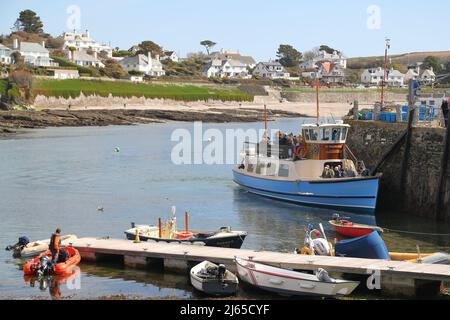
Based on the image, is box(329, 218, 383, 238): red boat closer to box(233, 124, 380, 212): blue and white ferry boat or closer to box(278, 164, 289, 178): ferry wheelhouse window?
box(233, 124, 380, 212): blue and white ferry boat

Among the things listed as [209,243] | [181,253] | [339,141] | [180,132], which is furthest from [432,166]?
[180,132]

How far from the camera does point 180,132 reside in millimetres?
88875

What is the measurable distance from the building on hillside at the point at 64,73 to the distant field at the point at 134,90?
6.23m

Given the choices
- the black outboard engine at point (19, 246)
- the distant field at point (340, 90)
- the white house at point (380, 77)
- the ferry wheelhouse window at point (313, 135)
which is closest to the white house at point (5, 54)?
the distant field at point (340, 90)

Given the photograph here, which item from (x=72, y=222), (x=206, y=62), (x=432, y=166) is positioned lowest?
(x=72, y=222)

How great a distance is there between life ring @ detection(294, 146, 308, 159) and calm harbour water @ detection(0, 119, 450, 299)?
102 inches

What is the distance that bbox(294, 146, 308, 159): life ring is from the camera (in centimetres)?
3572

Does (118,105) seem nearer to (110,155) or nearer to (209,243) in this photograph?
(110,155)

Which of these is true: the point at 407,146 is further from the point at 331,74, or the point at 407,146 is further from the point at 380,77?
the point at 380,77

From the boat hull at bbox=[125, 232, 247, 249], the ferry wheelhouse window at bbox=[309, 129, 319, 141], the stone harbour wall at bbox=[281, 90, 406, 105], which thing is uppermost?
the stone harbour wall at bbox=[281, 90, 406, 105]

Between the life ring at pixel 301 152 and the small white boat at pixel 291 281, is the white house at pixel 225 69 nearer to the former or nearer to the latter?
the life ring at pixel 301 152

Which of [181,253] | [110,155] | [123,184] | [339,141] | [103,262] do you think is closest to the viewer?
[181,253]

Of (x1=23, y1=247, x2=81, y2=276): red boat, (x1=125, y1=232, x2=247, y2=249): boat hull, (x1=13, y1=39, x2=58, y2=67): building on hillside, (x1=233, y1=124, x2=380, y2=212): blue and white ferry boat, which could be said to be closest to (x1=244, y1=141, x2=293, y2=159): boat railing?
(x1=233, y1=124, x2=380, y2=212): blue and white ferry boat

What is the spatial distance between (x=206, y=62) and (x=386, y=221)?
16792cm
